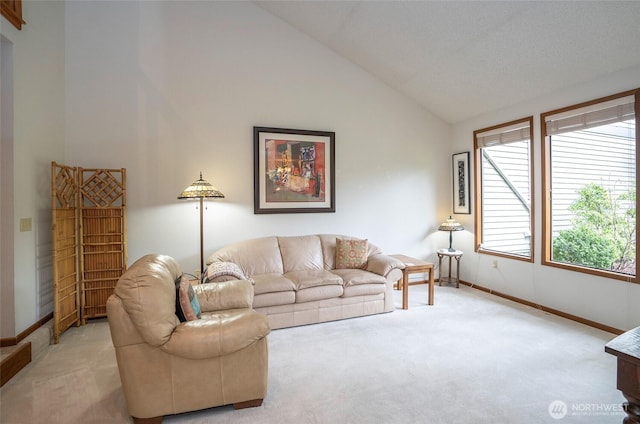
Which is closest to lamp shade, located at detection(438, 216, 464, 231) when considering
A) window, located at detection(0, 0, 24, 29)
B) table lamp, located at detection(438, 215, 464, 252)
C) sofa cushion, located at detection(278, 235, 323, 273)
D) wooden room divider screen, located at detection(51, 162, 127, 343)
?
table lamp, located at detection(438, 215, 464, 252)

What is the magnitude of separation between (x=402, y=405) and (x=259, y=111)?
3.75 m

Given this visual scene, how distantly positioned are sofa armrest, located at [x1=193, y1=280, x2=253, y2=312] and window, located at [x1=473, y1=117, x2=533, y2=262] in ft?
11.9

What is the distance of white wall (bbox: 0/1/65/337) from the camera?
299 centimetres

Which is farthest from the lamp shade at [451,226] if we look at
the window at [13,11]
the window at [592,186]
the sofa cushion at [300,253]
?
the window at [13,11]

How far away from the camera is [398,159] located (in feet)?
17.4

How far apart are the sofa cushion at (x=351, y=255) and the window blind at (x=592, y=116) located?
2656mm

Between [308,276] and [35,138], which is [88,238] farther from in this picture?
[308,276]

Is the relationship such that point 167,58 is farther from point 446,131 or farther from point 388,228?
point 446,131

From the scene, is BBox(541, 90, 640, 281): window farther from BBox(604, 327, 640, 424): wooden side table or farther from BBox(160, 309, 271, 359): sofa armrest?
BBox(160, 309, 271, 359): sofa armrest

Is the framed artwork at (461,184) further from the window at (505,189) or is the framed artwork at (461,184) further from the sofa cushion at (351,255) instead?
the sofa cushion at (351,255)

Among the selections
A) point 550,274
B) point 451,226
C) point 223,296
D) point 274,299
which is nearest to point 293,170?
point 274,299

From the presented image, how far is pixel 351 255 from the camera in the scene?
14.3 ft

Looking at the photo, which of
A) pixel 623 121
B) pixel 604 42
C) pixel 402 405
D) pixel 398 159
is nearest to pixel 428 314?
pixel 402 405

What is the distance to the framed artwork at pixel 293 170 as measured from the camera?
4508 mm
